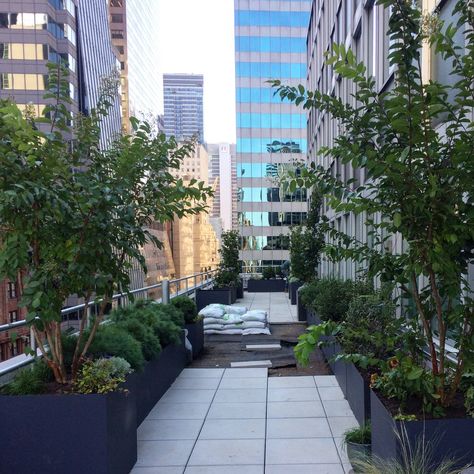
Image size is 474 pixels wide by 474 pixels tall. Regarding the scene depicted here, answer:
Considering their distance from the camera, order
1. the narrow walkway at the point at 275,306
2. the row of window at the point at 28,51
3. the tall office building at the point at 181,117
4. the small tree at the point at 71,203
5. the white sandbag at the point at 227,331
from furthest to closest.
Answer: the row of window at the point at 28,51 → the narrow walkway at the point at 275,306 → the white sandbag at the point at 227,331 → the tall office building at the point at 181,117 → the small tree at the point at 71,203

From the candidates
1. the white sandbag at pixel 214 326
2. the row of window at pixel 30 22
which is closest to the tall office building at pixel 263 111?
the row of window at pixel 30 22

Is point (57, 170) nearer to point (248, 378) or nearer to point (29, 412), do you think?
point (29, 412)

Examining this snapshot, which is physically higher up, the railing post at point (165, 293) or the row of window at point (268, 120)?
the row of window at point (268, 120)

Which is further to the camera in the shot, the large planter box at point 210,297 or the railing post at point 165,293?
the large planter box at point 210,297

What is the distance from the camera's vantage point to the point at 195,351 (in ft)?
26.6

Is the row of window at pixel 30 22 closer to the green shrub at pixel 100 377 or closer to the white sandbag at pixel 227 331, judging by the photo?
the white sandbag at pixel 227 331

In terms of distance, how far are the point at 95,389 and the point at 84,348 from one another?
1.56 ft

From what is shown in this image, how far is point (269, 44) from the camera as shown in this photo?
2291 inches

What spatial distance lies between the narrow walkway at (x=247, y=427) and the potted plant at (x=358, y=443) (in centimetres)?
18

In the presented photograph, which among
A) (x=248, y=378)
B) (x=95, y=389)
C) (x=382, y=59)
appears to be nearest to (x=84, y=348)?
(x=95, y=389)

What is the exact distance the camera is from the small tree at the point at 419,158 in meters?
2.56

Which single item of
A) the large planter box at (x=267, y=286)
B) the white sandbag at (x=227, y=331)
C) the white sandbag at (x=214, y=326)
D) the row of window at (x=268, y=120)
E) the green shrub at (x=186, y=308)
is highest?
the row of window at (x=268, y=120)

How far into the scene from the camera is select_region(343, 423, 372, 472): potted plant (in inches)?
141

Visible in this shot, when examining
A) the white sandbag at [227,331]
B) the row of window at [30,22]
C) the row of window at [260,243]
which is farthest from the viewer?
the row of window at [30,22]
